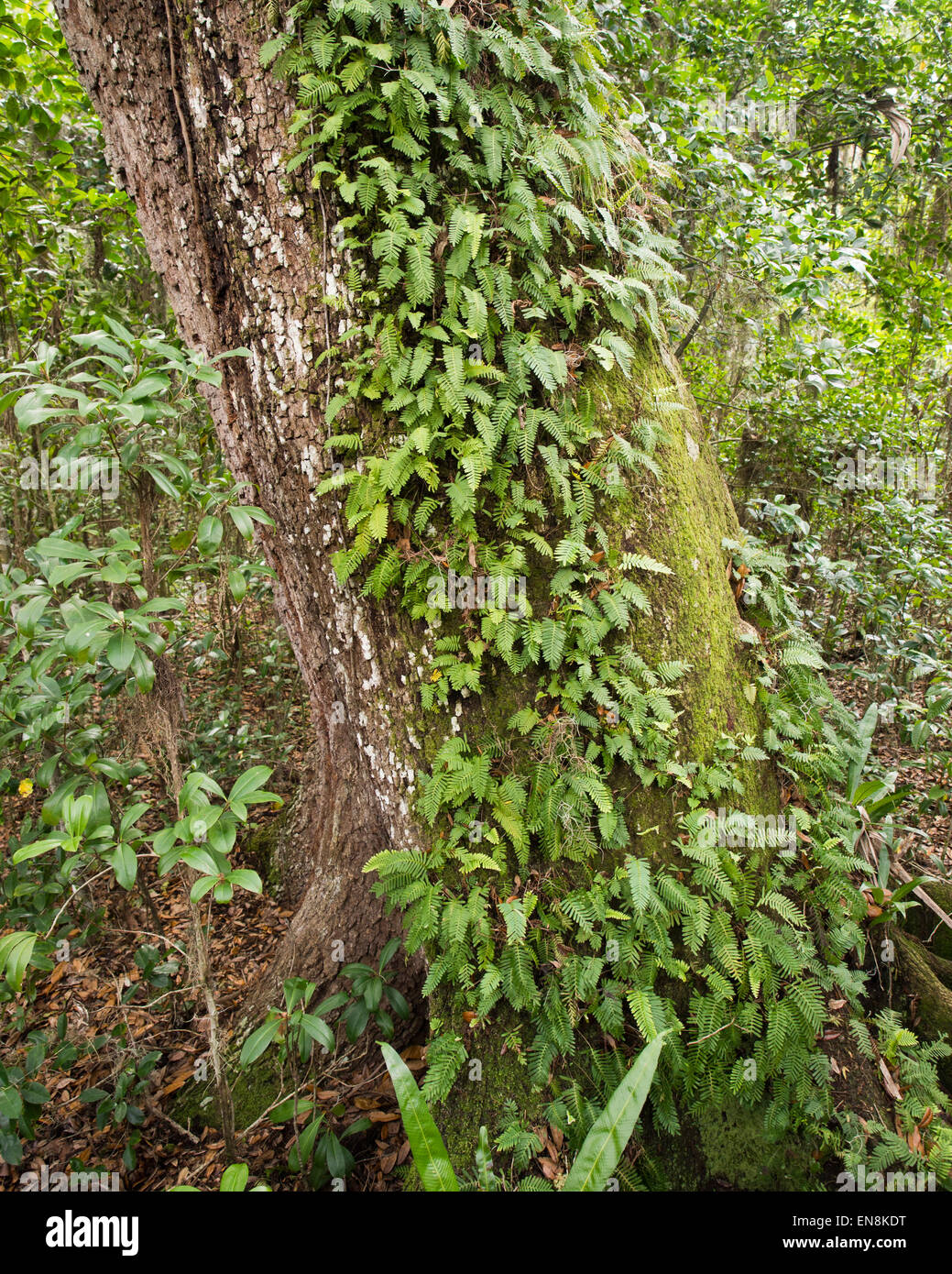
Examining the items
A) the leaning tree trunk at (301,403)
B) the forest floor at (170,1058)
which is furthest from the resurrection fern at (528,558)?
the forest floor at (170,1058)

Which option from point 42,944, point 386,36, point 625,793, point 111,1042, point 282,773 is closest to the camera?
point 386,36

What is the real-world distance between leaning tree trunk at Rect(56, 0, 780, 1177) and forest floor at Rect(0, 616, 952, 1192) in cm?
77

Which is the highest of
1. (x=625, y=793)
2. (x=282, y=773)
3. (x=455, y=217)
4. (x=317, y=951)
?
(x=455, y=217)

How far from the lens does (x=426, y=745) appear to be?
2.61 meters

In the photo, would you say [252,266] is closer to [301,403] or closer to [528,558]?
[301,403]

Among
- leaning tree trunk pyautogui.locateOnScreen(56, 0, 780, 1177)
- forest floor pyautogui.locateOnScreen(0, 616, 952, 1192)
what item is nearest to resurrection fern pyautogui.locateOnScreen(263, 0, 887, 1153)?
leaning tree trunk pyautogui.locateOnScreen(56, 0, 780, 1177)

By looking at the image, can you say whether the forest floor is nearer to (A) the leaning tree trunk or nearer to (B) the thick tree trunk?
(A) the leaning tree trunk

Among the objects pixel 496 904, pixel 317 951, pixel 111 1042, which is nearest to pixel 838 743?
pixel 496 904

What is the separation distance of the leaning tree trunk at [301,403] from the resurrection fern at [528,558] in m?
0.10

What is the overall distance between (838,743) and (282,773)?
152 inches

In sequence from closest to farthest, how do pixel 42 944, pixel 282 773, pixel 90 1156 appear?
pixel 42 944 < pixel 90 1156 < pixel 282 773

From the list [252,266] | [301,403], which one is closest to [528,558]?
[301,403]

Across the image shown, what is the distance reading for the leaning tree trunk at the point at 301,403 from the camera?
2.36m
